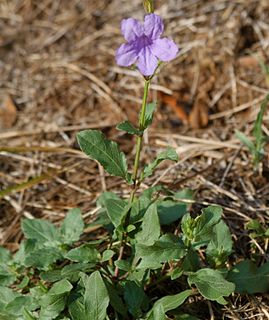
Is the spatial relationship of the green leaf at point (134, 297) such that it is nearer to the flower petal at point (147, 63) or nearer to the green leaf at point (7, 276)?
the green leaf at point (7, 276)

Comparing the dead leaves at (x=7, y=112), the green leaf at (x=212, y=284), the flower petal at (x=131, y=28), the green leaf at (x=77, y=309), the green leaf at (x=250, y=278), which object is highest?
the flower petal at (x=131, y=28)

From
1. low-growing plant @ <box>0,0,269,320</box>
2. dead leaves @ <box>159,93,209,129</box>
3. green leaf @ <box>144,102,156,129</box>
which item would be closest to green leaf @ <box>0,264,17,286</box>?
low-growing plant @ <box>0,0,269,320</box>

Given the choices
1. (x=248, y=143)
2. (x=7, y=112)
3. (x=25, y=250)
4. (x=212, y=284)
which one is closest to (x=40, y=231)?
(x=25, y=250)

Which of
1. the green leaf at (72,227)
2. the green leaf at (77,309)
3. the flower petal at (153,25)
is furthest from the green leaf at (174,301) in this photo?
the flower petal at (153,25)

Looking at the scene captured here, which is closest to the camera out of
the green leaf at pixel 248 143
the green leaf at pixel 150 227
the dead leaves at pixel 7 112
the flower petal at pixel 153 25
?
the flower petal at pixel 153 25

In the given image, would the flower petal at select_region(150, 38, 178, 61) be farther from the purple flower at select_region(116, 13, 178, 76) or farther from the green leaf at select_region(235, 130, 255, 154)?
the green leaf at select_region(235, 130, 255, 154)

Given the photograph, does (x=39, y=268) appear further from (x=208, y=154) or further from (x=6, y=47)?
(x=6, y=47)

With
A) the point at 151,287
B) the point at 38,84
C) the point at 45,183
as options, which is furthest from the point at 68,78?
the point at 151,287
